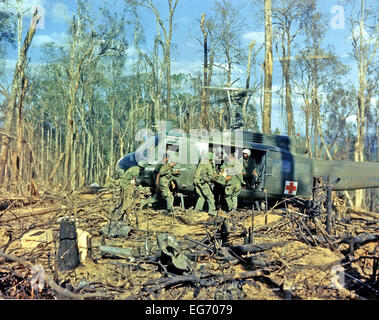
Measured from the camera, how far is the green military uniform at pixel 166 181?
30.2 ft

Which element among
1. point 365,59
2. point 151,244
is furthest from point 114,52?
point 151,244

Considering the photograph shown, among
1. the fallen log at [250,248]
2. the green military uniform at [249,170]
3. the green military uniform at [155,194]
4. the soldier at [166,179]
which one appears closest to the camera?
the fallen log at [250,248]

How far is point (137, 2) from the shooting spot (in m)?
21.9

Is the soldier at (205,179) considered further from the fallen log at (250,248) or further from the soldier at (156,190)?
the fallen log at (250,248)

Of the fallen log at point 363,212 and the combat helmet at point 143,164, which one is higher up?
the combat helmet at point 143,164

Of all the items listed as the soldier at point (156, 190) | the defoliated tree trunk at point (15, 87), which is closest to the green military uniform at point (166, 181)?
the soldier at point (156, 190)

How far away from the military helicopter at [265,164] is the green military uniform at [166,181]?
358 mm

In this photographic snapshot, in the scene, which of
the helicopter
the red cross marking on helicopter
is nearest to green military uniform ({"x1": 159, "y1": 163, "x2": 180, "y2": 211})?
the helicopter

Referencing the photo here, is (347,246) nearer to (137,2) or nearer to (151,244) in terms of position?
(151,244)

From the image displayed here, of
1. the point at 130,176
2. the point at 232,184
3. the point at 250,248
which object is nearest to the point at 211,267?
the point at 250,248

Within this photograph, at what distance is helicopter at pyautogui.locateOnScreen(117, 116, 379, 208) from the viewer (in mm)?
9008

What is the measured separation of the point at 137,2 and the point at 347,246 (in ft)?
70.1

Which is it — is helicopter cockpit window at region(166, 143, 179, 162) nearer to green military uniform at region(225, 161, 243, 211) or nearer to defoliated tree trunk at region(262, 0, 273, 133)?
green military uniform at region(225, 161, 243, 211)

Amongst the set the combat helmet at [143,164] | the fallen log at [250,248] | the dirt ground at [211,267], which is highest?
the combat helmet at [143,164]
